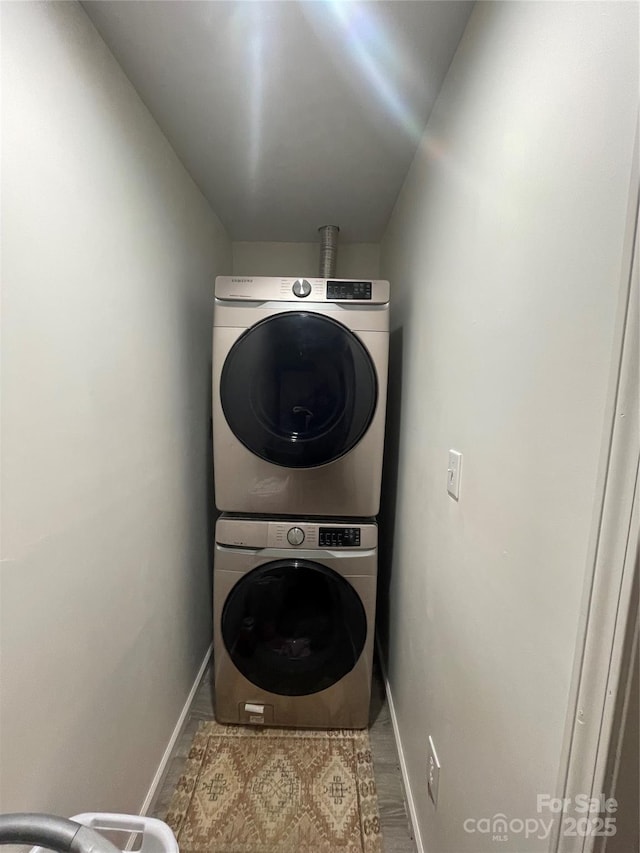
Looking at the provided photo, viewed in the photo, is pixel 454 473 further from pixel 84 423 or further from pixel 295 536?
pixel 84 423

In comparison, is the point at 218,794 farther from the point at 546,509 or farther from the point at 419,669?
the point at 546,509

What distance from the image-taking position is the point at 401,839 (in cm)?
116

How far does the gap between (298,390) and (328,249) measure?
38.9 inches

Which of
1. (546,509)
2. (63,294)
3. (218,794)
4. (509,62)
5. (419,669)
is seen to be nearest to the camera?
(546,509)

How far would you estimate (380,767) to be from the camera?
1378mm

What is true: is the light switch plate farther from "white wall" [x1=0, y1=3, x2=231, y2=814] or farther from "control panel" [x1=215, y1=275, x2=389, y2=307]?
"white wall" [x1=0, y1=3, x2=231, y2=814]

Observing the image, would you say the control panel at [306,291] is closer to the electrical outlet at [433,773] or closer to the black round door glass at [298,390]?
the black round door glass at [298,390]

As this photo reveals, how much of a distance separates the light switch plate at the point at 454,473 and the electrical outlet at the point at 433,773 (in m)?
0.71

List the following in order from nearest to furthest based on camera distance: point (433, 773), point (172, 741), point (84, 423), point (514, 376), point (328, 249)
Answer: point (514, 376) → point (84, 423) → point (433, 773) → point (172, 741) → point (328, 249)

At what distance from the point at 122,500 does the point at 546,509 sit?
1018mm

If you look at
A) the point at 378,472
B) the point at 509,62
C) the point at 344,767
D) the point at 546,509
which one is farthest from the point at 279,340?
the point at 344,767

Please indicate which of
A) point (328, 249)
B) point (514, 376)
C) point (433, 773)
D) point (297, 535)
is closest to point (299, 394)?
point (297, 535)

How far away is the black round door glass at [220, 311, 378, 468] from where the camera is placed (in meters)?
1.38

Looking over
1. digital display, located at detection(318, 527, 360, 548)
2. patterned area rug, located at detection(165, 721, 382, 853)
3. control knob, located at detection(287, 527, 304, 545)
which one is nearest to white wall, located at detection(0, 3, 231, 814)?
patterned area rug, located at detection(165, 721, 382, 853)
